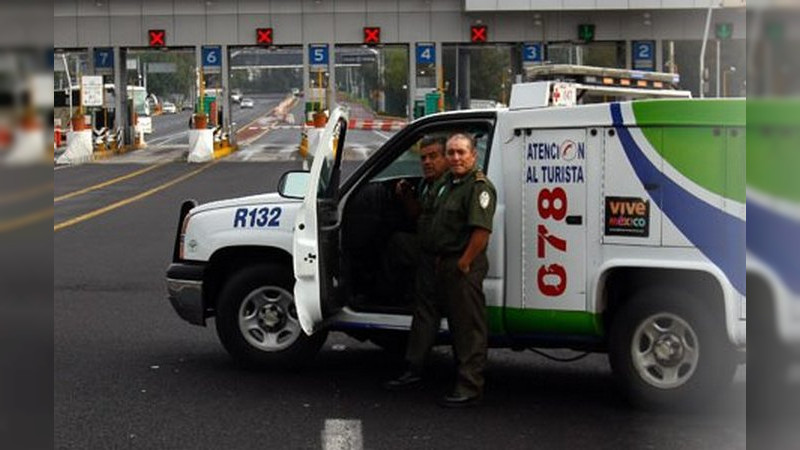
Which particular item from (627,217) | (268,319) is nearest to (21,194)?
(627,217)

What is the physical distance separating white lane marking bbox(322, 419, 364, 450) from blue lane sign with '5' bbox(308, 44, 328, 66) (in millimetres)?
34689

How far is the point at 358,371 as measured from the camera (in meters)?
7.67

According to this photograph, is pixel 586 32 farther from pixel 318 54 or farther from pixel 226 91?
pixel 226 91

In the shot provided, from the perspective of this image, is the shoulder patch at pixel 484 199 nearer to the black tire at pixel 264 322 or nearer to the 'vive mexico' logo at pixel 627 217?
the 'vive mexico' logo at pixel 627 217

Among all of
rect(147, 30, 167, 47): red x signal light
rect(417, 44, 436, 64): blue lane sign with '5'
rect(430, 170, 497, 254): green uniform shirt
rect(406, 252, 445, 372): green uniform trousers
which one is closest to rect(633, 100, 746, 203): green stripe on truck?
rect(430, 170, 497, 254): green uniform shirt

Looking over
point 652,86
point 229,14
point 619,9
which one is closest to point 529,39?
point 619,9

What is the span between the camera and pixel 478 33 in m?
39.3

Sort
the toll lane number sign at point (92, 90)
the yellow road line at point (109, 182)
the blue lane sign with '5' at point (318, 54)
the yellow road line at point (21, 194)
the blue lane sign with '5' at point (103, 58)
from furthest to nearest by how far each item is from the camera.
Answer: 1. the blue lane sign with '5' at point (103, 58)
2. the blue lane sign with '5' at point (318, 54)
3. the toll lane number sign at point (92, 90)
4. the yellow road line at point (109, 182)
5. the yellow road line at point (21, 194)

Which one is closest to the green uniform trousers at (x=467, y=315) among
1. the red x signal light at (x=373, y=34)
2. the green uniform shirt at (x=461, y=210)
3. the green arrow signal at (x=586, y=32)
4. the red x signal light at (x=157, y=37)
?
the green uniform shirt at (x=461, y=210)

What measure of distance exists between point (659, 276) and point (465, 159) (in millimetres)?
1329

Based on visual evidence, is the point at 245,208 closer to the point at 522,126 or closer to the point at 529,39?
the point at 522,126

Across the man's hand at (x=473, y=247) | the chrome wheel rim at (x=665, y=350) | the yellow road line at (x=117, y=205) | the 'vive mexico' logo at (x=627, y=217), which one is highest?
the 'vive mexico' logo at (x=627, y=217)

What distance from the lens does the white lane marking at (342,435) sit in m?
5.73

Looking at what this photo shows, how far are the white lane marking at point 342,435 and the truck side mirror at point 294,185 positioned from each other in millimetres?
1821
